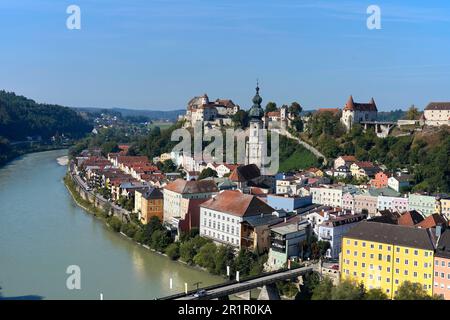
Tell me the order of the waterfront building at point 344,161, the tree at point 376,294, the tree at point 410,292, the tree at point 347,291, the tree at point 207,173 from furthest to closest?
the tree at point 207,173 < the waterfront building at point 344,161 < the tree at point 376,294 < the tree at point 410,292 < the tree at point 347,291

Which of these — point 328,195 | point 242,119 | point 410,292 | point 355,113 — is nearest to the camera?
point 410,292

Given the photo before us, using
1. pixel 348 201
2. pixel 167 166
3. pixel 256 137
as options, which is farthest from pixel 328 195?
pixel 167 166

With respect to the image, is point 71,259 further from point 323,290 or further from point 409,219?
point 409,219

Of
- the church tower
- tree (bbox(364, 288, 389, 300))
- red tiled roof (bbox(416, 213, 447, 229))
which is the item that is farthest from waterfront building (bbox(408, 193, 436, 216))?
the church tower

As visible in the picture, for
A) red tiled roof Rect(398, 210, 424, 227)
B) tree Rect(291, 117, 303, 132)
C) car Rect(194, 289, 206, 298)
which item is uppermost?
tree Rect(291, 117, 303, 132)

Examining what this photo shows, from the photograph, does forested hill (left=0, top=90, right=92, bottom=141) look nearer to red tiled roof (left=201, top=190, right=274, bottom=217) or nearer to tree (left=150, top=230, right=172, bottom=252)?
tree (left=150, top=230, right=172, bottom=252)

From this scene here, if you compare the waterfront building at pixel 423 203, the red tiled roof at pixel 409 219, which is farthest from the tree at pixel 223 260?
the waterfront building at pixel 423 203

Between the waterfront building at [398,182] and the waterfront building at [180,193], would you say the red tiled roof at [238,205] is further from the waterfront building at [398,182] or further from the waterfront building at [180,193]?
the waterfront building at [398,182]
